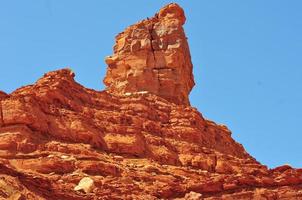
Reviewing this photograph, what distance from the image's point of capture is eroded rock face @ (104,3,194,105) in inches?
2416

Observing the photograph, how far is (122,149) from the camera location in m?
48.8

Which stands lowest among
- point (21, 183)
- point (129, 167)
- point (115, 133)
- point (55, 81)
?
point (21, 183)

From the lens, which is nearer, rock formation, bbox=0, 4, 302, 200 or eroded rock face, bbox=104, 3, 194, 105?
rock formation, bbox=0, 4, 302, 200

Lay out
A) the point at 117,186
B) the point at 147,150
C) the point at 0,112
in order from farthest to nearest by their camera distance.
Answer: the point at 147,150, the point at 0,112, the point at 117,186

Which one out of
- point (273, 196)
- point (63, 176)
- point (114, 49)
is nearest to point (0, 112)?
point (63, 176)

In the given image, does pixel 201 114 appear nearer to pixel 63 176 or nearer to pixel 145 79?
pixel 145 79

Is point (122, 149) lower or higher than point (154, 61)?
lower

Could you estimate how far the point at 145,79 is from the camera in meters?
61.6

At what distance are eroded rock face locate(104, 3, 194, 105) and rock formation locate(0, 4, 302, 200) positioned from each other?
0.15m

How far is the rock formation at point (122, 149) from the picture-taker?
3997 cm

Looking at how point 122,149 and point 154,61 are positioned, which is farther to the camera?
point 154,61

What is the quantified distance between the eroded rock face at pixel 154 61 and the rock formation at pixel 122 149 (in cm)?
15

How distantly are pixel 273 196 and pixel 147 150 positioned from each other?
1124cm

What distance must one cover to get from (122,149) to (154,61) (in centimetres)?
1545
